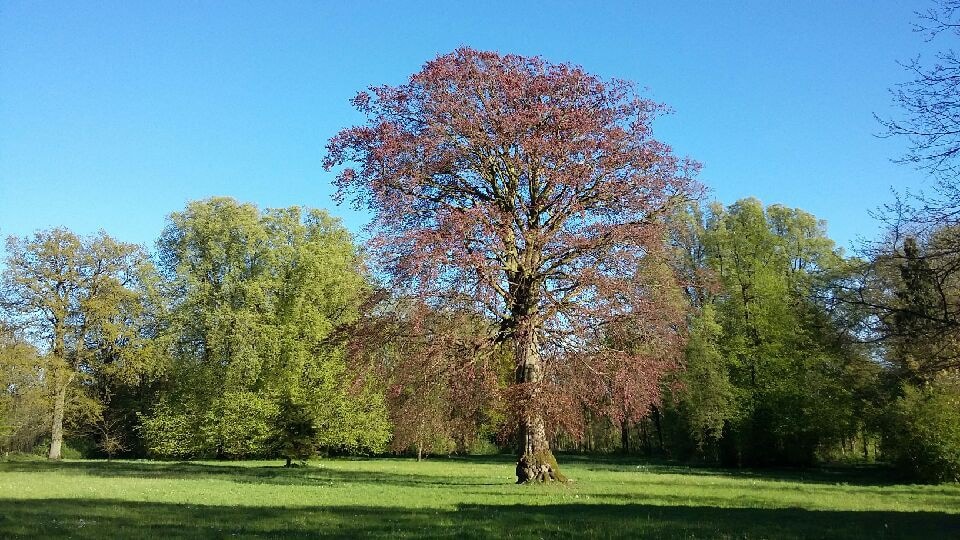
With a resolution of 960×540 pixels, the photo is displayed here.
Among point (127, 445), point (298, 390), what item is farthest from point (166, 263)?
point (298, 390)

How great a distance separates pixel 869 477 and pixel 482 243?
25.9 metres

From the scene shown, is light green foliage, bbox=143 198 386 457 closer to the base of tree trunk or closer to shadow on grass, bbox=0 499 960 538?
the base of tree trunk

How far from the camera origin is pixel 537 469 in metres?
21.5

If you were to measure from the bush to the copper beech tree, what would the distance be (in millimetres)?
17095

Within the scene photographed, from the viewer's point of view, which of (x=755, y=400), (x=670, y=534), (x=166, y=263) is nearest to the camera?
(x=670, y=534)

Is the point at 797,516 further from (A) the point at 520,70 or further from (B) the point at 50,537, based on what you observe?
(A) the point at 520,70

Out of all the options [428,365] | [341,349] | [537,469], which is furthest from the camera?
[341,349]

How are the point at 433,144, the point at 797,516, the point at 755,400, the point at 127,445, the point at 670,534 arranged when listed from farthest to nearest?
1. the point at 127,445
2. the point at 755,400
3. the point at 433,144
4. the point at 797,516
5. the point at 670,534

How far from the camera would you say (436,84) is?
71.5ft

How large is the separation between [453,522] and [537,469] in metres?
9.86

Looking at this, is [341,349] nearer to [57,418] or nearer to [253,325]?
[253,325]

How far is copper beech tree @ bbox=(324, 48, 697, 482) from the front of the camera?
19.8m

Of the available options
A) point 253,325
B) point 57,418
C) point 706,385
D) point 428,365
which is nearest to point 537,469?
point 428,365

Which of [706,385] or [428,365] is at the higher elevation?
[428,365]
